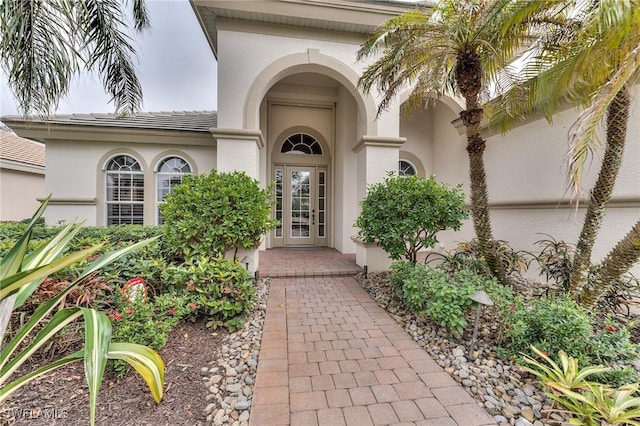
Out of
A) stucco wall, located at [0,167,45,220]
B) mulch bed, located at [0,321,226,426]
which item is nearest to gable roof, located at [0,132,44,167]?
stucco wall, located at [0,167,45,220]

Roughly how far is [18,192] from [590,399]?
17.3 metres

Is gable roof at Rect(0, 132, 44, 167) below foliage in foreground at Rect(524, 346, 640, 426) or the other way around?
the other way around

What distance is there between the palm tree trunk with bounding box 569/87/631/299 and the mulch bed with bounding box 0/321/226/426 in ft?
16.5

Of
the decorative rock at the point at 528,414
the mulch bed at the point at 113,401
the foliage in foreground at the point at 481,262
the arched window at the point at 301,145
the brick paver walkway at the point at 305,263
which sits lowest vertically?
the decorative rock at the point at 528,414

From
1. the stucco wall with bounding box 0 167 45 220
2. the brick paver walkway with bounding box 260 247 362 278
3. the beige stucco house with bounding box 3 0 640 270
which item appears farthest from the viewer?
the stucco wall with bounding box 0 167 45 220

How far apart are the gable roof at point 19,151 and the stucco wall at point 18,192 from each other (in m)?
0.52

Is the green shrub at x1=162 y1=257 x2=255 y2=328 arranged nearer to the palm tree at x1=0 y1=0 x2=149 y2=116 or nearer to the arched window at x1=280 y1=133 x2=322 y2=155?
the palm tree at x1=0 y1=0 x2=149 y2=116

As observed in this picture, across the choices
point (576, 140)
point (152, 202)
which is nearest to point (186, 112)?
point (152, 202)

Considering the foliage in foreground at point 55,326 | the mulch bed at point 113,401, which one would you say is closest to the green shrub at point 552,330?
the mulch bed at point 113,401

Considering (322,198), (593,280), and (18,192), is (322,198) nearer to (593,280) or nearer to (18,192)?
(593,280)

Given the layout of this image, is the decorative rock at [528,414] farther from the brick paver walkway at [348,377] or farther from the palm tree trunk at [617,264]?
the palm tree trunk at [617,264]

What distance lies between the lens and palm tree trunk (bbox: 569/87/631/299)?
3529mm

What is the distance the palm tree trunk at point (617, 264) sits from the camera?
332 centimetres

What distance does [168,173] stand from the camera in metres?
7.74
